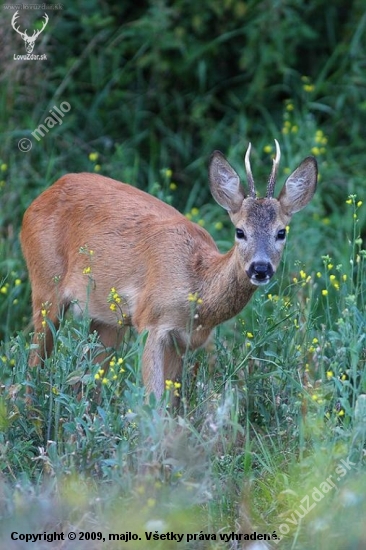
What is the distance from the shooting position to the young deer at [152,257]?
570 centimetres

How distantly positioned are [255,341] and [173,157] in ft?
13.6

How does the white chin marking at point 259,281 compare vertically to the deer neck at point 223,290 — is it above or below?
above

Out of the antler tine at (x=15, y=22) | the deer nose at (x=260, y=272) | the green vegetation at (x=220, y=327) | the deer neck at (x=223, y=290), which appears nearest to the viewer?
the green vegetation at (x=220, y=327)

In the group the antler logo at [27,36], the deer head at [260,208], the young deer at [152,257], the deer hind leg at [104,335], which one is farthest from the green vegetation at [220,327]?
the deer hind leg at [104,335]

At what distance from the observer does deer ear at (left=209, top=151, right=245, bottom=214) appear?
19.4 feet

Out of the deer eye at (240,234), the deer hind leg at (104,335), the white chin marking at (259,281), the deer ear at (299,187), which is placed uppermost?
the deer ear at (299,187)

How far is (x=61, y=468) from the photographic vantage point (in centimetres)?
466

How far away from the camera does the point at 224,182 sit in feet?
19.6

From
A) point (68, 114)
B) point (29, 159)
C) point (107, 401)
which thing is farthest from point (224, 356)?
point (68, 114)

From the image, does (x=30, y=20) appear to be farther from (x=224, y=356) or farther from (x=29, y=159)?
(x=224, y=356)

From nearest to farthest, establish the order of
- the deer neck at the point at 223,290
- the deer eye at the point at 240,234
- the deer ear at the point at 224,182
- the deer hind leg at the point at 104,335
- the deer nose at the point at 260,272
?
the deer nose at the point at 260,272 < the deer eye at the point at 240,234 < the deer neck at the point at 223,290 < the deer ear at the point at 224,182 < the deer hind leg at the point at 104,335

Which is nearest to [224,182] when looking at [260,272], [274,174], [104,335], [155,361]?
[274,174]

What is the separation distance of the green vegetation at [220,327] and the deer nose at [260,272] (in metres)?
0.24

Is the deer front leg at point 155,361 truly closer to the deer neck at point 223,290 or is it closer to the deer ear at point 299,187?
the deer neck at point 223,290
